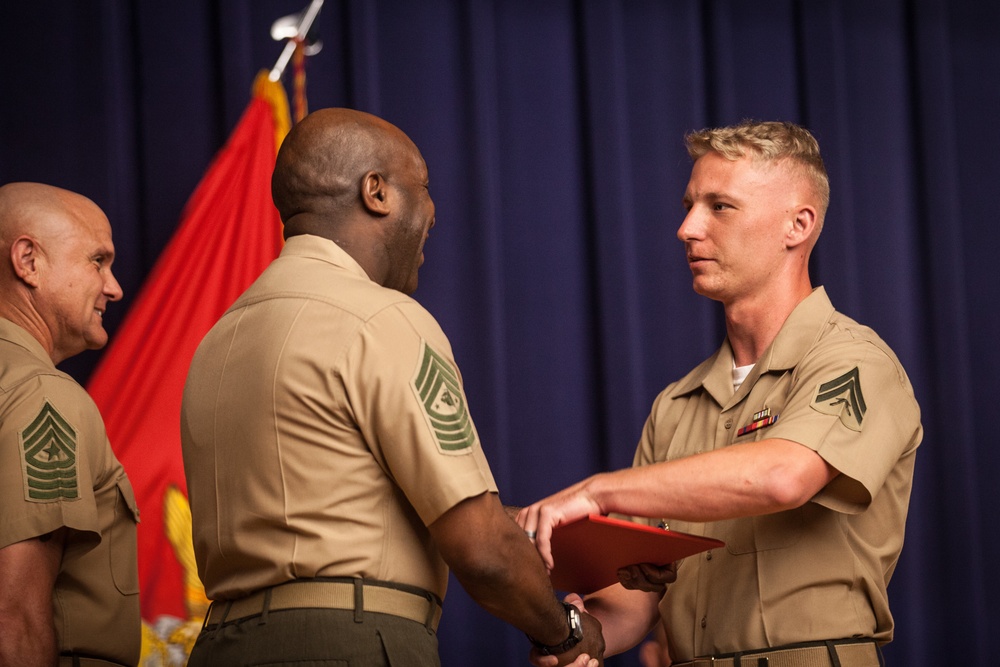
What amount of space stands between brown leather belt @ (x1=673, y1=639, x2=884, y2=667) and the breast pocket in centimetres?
123

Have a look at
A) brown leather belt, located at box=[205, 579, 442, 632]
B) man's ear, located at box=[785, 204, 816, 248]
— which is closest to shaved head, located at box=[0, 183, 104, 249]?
brown leather belt, located at box=[205, 579, 442, 632]

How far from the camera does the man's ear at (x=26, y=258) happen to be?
2.42m

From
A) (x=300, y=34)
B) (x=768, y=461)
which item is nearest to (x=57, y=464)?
(x=768, y=461)

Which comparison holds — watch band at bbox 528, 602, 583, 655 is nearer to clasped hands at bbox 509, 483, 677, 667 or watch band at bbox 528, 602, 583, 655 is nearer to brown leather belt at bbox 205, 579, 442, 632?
clasped hands at bbox 509, 483, 677, 667

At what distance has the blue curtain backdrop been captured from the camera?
11.2ft

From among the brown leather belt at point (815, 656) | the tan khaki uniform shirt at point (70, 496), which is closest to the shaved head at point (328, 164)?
the tan khaki uniform shirt at point (70, 496)

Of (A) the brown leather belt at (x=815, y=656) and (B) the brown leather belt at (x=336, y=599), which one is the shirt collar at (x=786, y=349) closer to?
(A) the brown leather belt at (x=815, y=656)

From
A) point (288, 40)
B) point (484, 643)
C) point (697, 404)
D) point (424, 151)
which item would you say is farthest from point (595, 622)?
point (288, 40)

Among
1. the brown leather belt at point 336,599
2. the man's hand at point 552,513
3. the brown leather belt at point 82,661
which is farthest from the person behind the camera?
the brown leather belt at point 82,661

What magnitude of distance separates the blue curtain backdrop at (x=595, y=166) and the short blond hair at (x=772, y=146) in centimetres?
121

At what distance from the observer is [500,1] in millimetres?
3768

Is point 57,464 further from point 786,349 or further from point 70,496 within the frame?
point 786,349

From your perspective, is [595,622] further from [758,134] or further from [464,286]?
[464,286]

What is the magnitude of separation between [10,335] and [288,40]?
1496 millimetres
